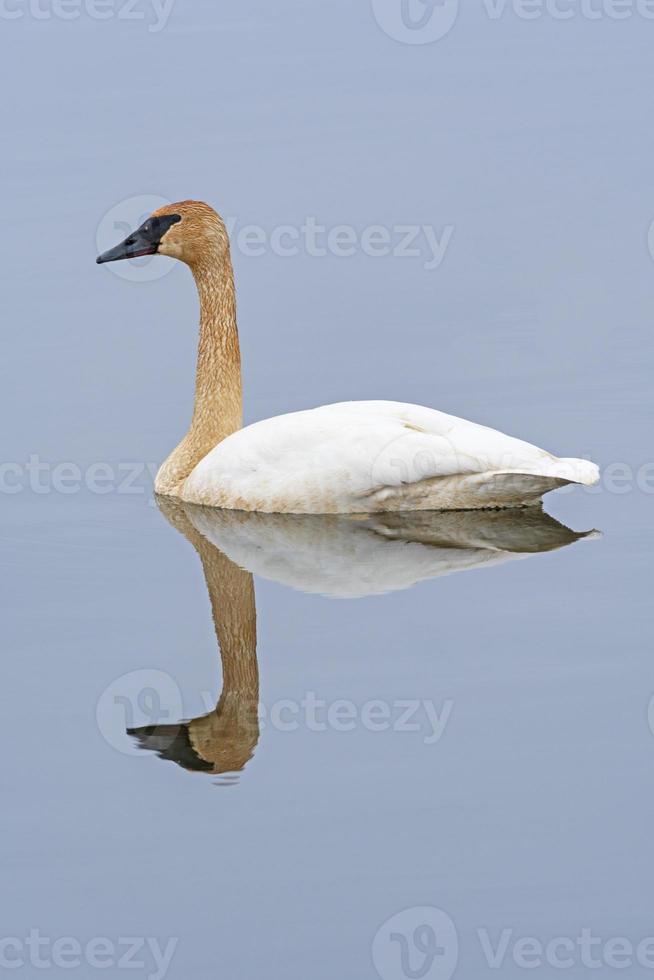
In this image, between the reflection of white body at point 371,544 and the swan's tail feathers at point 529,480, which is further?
the swan's tail feathers at point 529,480

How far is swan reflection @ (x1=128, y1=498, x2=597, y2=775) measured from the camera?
40.2 ft

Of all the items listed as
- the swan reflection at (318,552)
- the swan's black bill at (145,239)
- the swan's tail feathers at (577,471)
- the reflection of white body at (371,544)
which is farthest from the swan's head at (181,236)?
the swan's tail feathers at (577,471)

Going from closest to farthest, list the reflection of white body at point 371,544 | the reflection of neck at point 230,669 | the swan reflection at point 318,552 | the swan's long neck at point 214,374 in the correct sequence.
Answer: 1. the reflection of neck at point 230,669
2. the swan reflection at point 318,552
3. the reflection of white body at point 371,544
4. the swan's long neck at point 214,374

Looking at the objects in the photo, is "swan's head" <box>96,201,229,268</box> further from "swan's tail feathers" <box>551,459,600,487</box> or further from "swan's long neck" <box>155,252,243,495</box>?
"swan's tail feathers" <box>551,459,600,487</box>

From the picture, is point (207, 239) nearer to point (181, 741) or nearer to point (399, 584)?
point (399, 584)

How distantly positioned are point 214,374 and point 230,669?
4.41 m

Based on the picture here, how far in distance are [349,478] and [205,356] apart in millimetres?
2176

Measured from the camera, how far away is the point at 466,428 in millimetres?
14633

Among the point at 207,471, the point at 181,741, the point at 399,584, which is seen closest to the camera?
the point at 181,741

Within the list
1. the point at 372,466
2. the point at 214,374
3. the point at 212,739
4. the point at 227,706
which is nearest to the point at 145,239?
the point at 214,374

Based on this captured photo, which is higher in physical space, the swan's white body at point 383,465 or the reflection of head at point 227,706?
the swan's white body at point 383,465

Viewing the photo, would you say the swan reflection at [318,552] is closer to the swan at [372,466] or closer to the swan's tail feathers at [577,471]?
the swan at [372,466]

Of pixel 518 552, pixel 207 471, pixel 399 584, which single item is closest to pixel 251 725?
pixel 399 584

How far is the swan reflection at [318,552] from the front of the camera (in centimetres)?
1227
